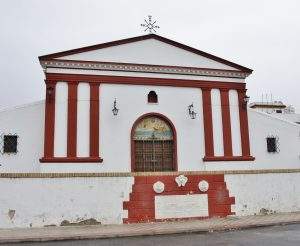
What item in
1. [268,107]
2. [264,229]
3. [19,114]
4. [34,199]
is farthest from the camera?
[268,107]

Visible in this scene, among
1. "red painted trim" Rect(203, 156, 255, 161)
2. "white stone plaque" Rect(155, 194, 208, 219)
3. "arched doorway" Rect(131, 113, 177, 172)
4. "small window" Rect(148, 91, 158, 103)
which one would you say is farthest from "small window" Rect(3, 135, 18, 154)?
"red painted trim" Rect(203, 156, 255, 161)

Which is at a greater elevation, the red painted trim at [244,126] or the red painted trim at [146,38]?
the red painted trim at [146,38]

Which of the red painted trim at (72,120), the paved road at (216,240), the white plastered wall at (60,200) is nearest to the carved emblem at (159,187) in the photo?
the white plastered wall at (60,200)

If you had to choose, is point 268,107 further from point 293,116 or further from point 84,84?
point 84,84

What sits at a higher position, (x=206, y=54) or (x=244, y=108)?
(x=206, y=54)

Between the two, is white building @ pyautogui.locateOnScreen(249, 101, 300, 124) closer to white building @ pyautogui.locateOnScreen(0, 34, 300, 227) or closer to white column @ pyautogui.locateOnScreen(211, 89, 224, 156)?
white building @ pyautogui.locateOnScreen(0, 34, 300, 227)

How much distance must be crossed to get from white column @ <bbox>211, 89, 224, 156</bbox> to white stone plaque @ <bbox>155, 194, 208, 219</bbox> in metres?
4.69

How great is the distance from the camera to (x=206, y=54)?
20.7 metres

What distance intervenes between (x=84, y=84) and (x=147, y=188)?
6350 millimetres

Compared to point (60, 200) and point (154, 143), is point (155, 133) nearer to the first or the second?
point (154, 143)

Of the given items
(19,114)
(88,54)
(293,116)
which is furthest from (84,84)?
(293,116)

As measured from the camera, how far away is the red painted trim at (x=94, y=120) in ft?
60.3

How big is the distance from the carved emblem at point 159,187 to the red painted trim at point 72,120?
4.63m

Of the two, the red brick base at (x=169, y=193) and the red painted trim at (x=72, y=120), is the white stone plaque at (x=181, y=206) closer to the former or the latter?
the red brick base at (x=169, y=193)
